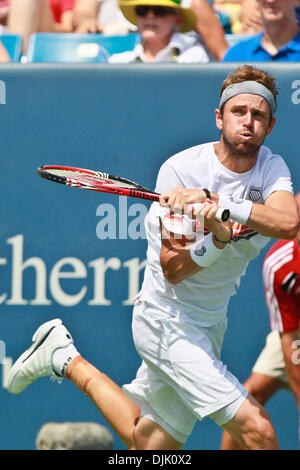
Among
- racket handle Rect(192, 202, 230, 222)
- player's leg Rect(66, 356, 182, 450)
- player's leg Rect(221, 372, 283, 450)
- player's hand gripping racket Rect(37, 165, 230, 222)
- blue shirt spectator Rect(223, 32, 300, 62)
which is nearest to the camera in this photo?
racket handle Rect(192, 202, 230, 222)

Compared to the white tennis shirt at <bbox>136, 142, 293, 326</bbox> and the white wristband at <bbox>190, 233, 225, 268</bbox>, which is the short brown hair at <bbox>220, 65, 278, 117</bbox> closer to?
the white tennis shirt at <bbox>136, 142, 293, 326</bbox>

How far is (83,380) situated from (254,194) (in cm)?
126

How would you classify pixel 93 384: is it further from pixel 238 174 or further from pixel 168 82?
pixel 168 82

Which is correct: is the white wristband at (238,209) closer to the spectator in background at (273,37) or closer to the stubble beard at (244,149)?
the stubble beard at (244,149)

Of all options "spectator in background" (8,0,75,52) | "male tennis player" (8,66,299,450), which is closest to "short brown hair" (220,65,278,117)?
"male tennis player" (8,66,299,450)

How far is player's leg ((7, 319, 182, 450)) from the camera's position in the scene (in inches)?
182

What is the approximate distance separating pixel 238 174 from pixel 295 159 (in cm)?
53

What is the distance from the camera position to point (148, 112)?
490 cm

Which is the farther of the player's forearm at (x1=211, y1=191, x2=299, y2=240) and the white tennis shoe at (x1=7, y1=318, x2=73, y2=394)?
the white tennis shoe at (x1=7, y1=318, x2=73, y2=394)

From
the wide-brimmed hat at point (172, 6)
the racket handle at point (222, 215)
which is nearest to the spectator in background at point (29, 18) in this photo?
the wide-brimmed hat at point (172, 6)

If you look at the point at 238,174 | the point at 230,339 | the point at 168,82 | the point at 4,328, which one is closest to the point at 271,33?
the point at 168,82

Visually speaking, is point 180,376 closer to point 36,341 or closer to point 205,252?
point 205,252

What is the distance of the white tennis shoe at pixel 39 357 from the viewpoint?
16.0 feet

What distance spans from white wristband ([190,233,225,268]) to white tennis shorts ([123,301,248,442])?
31 cm
